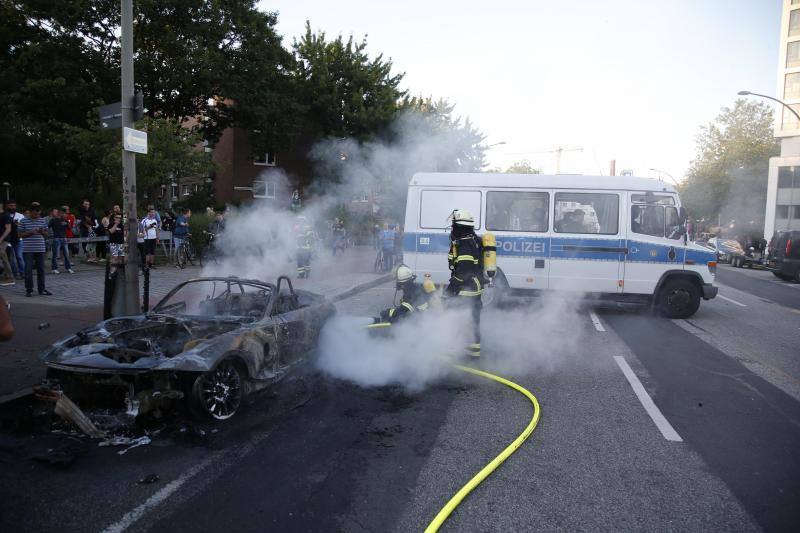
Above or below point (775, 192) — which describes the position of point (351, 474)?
below

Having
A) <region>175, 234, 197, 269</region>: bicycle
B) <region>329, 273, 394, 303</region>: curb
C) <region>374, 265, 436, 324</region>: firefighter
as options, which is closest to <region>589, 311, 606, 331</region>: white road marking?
<region>374, 265, 436, 324</region>: firefighter

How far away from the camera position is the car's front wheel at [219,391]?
13.8 ft

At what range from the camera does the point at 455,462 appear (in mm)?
3793

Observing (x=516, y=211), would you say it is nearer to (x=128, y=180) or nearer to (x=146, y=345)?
(x=128, y=180)

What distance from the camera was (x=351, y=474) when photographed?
11.7 ft

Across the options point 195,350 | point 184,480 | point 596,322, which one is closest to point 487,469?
point 184,480

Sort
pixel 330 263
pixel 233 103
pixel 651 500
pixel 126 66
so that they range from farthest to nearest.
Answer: pixel 233 103, pixel 330 263, pixel 126 66, pixel 651 500

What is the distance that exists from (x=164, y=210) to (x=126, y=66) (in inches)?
764

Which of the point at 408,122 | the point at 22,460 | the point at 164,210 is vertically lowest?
the point at 22,460

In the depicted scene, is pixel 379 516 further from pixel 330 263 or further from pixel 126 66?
pixel 330 263

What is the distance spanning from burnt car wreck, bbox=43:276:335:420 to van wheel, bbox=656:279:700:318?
7.18m

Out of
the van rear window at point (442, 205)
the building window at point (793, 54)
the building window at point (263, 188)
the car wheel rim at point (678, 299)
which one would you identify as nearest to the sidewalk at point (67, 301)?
the van rear window at point (442, 205)

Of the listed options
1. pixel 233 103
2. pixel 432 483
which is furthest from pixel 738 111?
pixel 432 483

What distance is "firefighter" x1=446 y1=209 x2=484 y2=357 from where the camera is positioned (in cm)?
668
